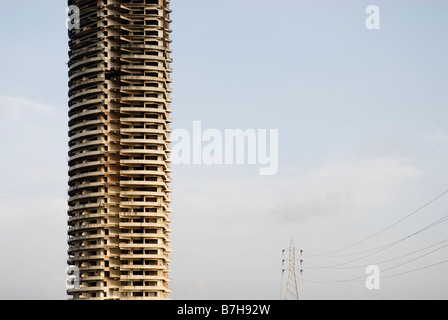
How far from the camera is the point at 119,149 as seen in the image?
18250cm

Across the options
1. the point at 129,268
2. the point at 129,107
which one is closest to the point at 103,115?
the point at 129,107

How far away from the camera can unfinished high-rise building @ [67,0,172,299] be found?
174 metres

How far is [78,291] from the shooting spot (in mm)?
173250

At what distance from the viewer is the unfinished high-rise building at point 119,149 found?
174m
